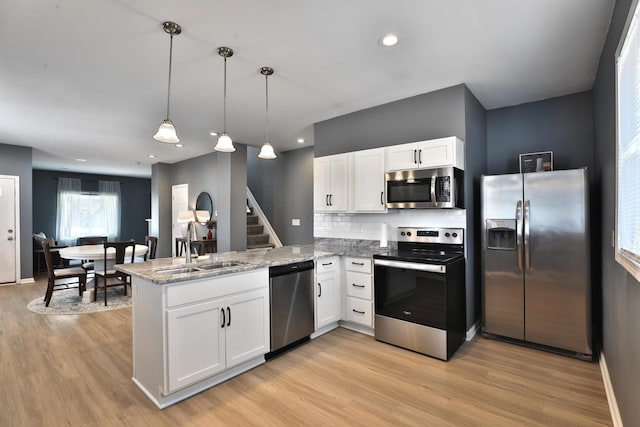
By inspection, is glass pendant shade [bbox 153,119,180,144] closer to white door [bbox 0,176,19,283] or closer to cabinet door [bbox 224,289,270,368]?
cabinet door [bbox 224,289,270,368]

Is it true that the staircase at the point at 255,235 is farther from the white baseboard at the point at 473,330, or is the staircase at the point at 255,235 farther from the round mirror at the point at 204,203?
the white baseboard at the point at 473,330

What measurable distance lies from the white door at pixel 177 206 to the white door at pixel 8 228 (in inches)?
115

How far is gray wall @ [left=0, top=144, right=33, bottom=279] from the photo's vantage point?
6.02 metres

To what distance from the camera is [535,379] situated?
2.54m

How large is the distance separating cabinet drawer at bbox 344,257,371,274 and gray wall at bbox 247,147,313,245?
8.10ft

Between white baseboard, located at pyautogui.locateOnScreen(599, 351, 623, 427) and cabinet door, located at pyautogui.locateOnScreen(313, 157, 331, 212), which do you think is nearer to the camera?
white baseboard, located at pyautogui.locateOnScreen(599, 351, 623, 427)

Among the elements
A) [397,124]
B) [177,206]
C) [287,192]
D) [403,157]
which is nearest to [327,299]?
[403,157]

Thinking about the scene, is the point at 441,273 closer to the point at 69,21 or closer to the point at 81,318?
the point at 69,21

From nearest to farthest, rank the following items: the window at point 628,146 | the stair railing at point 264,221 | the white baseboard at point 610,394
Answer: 1. the window at point 628,146
2. the white baseboard at point 610,394
3. the stair railing at point 264,221

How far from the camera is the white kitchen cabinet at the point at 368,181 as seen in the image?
3523mm

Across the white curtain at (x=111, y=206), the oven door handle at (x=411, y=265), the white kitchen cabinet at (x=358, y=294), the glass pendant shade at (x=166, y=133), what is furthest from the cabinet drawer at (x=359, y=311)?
the white curtain at (x=111, y=206)

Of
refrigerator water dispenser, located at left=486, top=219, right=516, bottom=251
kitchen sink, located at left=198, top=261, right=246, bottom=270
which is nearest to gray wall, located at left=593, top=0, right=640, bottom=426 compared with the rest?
refrigerator water dispenser, located at left=486, top=219, right=516, bottom=251

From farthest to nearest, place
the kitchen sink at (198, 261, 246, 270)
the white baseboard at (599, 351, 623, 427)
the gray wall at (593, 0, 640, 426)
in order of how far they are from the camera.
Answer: the kitchen sink at (198, 261, 246, 270) → the white baseboard at (599, 351, 623, 427) → the gray wall at (593, 0, 640, 426)

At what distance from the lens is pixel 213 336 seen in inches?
94.9
